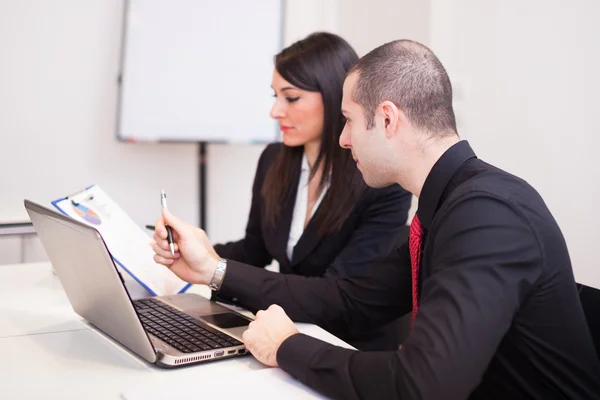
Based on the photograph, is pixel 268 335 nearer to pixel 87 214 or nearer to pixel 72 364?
pixel 72 364

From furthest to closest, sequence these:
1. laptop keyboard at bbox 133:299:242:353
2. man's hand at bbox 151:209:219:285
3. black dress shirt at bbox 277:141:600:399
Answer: man's hand at bbox 151:209:219:285 < laptop keyboard at bbox 133:299:242:353 < black dress shirt at bbox 277:141:600:399

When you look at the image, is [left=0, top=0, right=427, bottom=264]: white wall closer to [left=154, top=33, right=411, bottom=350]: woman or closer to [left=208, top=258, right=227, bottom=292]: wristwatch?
[left=154, top=33, right=411, bottom=350]: woman

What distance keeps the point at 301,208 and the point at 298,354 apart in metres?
0.95

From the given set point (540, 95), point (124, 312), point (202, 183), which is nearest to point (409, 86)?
point (124, 312)

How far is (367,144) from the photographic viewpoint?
129 cm

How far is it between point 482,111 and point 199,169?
1354 mm

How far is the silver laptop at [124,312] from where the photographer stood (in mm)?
1098

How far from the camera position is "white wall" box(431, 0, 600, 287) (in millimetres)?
2295

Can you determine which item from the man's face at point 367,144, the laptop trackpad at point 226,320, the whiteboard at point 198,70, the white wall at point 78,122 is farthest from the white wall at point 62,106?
the man's face at point 367,144

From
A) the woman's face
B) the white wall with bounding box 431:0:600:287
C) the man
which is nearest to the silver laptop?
the man

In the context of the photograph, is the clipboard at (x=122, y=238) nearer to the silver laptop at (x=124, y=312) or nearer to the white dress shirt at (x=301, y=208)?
the silver laptop at (x=124, y=312)

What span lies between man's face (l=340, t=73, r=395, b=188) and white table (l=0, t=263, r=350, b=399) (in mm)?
332

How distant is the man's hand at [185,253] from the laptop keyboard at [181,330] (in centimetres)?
9

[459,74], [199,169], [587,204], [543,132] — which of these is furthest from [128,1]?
[587,204]
